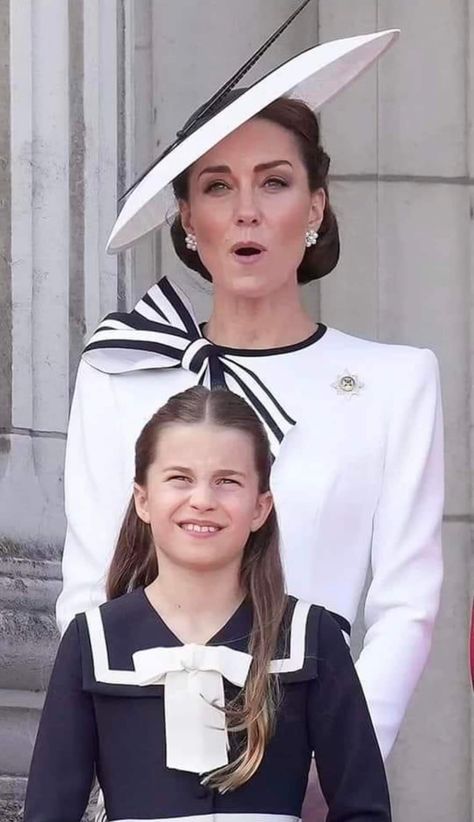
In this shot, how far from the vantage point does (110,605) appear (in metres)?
2.84

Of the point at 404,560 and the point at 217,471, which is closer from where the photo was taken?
the point at 217,471

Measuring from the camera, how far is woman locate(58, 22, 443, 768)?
3078 millimetres

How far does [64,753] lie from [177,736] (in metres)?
0.14

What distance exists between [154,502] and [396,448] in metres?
0.46

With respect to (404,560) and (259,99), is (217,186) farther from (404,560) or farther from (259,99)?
(404,560)

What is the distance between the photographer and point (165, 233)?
437 centimetres

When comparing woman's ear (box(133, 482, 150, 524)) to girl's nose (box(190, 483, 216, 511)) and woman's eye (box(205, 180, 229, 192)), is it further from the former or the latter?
woman's eye (box(205, 180, 229, 192))

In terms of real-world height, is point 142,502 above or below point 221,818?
above

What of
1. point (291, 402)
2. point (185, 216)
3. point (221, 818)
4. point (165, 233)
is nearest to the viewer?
point (221, 818)

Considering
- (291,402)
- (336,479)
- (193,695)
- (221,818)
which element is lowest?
(221,818)

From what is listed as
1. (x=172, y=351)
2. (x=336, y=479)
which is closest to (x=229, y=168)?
(x=172, y=351)

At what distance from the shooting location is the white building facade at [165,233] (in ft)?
13.5

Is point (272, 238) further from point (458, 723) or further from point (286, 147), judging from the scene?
point (458, 723)

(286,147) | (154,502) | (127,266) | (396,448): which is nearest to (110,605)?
(154,502)
